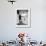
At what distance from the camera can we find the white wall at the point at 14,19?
5035 mm

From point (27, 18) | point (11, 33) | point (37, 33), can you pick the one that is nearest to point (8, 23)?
point (11, 33)

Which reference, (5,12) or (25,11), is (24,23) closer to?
(25,11)

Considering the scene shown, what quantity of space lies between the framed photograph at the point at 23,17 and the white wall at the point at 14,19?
12 cm

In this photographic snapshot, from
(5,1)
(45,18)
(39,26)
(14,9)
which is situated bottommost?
(39,26)

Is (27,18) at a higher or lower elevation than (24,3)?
lower

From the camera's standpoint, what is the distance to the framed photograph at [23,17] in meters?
5.07

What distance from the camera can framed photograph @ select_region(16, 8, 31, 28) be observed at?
5.07m

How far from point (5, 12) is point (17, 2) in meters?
0.61

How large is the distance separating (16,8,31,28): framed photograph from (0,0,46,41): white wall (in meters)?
0.12

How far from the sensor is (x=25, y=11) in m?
5.09

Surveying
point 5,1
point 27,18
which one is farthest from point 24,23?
point 5,1

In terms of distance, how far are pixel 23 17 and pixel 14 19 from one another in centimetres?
36

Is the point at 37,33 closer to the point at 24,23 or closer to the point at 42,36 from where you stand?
the point at 42,36

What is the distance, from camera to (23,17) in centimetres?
511
